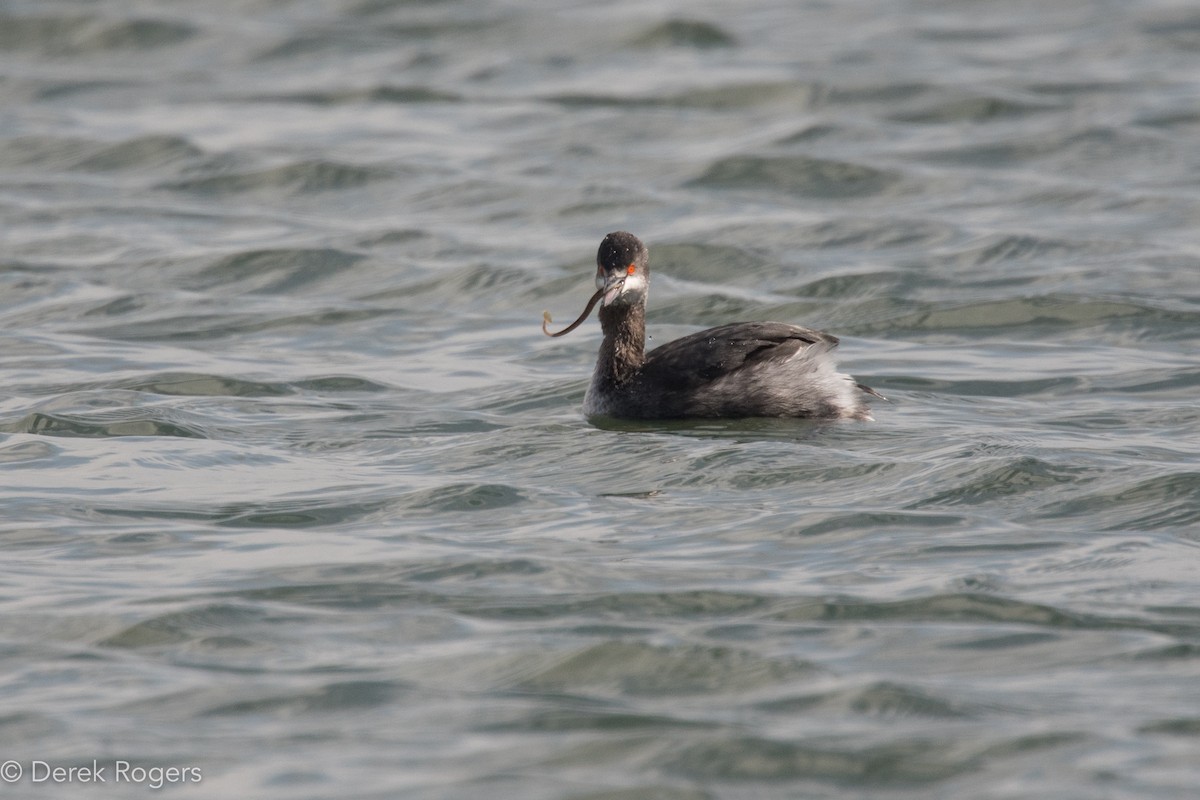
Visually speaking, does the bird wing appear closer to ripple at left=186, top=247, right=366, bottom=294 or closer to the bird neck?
the bird neck

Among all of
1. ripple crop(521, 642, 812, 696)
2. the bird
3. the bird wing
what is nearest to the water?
ripple crop(521, 642, 812, 696)

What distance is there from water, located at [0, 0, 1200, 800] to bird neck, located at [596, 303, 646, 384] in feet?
1.18

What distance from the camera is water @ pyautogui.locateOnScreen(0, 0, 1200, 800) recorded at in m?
6.36

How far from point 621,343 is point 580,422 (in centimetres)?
52

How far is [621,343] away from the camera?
35.1ft

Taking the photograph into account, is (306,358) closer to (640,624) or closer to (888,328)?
(888,328)

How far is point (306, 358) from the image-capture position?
1203 centimetres

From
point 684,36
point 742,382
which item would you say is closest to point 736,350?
point 742,382

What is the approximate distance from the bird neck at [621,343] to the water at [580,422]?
0.36m

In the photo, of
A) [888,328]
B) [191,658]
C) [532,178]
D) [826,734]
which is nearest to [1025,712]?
[826,734]

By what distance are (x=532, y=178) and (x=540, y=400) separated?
19.5 feet

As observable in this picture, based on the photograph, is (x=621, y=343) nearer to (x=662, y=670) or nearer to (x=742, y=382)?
(x=742, y=382)

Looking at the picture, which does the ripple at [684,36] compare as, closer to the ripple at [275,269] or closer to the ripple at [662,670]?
the ripple at [275,269]

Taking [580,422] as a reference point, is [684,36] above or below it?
above
